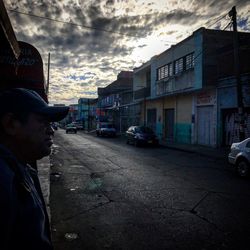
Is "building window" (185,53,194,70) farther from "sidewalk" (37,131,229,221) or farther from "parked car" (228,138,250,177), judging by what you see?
"parked car" (228,138,250,177)

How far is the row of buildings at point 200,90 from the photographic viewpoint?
20266 mm

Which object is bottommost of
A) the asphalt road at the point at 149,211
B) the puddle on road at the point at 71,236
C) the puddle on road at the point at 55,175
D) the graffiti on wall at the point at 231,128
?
the puddle on road at the point at 55,175

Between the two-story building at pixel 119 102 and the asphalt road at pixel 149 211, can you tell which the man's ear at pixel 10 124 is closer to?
the asphalt road at pixel 149 211

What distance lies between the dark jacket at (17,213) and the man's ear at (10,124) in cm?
23

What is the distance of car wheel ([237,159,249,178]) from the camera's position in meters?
9.63

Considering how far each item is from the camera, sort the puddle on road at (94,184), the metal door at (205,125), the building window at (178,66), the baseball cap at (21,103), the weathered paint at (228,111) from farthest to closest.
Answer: the building window at (178,66), the metal door at (205,125), the weathered paint at (228,111), the puddle on road at (94,184), the baseball cap at (21,103)

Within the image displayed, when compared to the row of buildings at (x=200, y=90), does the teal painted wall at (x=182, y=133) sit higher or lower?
lower

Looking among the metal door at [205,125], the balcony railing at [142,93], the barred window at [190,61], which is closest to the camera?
the metal door at [205,125]

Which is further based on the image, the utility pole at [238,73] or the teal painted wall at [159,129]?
the teal painted wall at [159,129]

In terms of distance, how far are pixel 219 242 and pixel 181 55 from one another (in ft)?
75.9

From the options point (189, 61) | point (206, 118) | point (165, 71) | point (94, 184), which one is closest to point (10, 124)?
point (94, 184)

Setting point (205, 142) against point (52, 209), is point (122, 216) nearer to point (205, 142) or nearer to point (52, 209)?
point (52, 209)

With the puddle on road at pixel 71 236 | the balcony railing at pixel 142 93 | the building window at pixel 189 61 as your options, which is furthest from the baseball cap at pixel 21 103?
the balcony railing at pixel 142 93

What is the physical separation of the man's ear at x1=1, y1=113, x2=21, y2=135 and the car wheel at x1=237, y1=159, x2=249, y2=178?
31.3 feet
